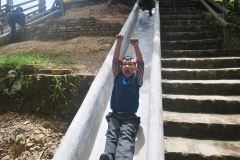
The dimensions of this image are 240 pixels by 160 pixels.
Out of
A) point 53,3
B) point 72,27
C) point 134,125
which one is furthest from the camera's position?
point 53,3

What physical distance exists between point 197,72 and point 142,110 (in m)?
1.32

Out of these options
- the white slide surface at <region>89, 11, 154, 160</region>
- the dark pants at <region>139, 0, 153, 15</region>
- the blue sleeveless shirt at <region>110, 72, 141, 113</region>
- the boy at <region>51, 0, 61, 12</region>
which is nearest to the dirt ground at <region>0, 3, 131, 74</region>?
the white slide surface at <region>89, 11, 154, 160</region>

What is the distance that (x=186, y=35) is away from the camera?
16.9 feet

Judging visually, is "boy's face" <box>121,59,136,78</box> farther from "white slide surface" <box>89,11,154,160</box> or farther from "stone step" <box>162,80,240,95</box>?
"stone step" <box>162,80,240,95</box>

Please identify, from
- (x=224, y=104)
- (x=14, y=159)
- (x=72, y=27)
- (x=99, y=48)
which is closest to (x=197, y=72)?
(x=224, y=104)

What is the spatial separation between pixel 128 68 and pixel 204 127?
1189 millimetres

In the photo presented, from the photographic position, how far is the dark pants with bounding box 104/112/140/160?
2105mm

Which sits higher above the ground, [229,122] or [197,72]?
[197,72]

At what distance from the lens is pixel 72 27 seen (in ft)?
24.7

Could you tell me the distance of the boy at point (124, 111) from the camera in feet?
7.02

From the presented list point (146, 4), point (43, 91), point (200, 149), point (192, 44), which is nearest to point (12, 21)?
point (43, 91)

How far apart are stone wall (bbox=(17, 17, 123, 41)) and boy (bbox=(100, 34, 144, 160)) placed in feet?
15.3

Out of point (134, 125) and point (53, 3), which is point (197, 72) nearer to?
point (134, 125)

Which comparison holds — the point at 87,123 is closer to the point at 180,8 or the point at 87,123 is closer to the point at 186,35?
the point at 186,35
